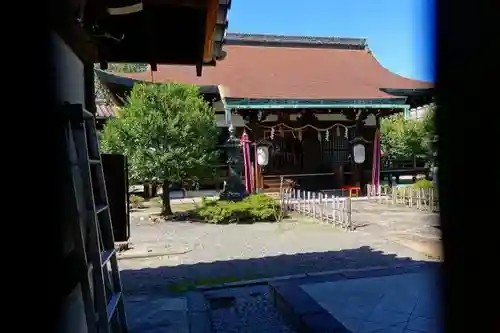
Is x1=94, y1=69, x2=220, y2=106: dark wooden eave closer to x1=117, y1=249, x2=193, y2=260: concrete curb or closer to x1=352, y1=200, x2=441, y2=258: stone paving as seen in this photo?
x1=352, y1=200, x2=441, y2=258: stone paving

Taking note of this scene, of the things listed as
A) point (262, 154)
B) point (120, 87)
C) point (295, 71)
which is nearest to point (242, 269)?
point (262, 154)

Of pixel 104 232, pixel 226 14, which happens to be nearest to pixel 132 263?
pixel 104 232

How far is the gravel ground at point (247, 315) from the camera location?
4.09m

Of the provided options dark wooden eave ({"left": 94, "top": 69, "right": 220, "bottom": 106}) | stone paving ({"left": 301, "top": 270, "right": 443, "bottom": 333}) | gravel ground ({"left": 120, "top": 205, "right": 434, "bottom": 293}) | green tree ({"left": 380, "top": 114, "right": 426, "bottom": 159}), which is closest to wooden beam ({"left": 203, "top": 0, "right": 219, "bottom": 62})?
stone paving ({"left": 301, "top": 270, "right": 443, "bottom": 333})

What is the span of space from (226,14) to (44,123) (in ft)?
5.51

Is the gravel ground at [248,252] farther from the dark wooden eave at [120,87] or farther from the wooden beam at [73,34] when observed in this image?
the dark wooden eave at [120,87]

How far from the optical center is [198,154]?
11.0 meters

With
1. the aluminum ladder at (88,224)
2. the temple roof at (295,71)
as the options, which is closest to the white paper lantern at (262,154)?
the temple roof at (295,71)

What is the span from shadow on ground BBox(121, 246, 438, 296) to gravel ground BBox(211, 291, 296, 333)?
0.71 metres

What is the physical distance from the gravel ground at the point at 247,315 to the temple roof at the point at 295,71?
34.5 ft

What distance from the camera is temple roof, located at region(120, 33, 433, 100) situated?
630 inches

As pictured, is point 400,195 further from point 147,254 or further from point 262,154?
point 147,254

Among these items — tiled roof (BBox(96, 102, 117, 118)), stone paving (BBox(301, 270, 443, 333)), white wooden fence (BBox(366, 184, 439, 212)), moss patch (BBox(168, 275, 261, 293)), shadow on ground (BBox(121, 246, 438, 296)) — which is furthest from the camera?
tiled roof (BBox(96, 102, 117, 118))

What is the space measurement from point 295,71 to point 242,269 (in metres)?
13.8
